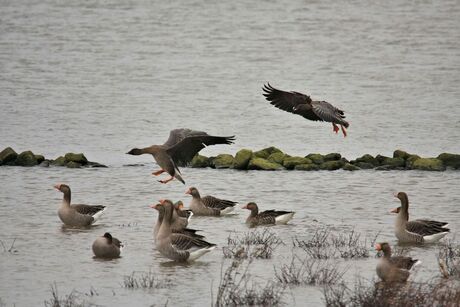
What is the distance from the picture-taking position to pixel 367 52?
43.1 meters

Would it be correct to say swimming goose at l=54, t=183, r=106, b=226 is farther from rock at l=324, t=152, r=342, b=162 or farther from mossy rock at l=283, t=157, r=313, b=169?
rock at l=324, t=152, r=342, b=162

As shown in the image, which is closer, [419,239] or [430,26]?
[419,239]

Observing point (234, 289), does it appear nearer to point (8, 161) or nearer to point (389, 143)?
point (8, 161)

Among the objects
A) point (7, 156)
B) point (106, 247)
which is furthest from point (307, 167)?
point (106, 247)

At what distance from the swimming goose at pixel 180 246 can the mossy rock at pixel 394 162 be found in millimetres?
8601

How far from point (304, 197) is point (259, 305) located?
754 centimetres

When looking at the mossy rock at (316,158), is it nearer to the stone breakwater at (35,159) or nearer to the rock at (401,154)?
the rock at (401,154)

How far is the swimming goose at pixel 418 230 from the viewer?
14641 mm

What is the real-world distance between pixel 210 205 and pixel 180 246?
3515 mm

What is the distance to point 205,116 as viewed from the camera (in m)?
29.0

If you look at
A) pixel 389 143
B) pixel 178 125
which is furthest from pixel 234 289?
pixel 178 125

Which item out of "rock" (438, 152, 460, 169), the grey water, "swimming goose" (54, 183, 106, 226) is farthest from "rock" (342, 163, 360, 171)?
"swimming goose" (54, 183, 106, 226)

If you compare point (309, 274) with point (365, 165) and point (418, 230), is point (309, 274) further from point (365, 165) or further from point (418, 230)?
point (365, 165)

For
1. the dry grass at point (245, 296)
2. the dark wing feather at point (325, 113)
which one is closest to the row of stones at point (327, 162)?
the dark wing feather at point (325, 113)
